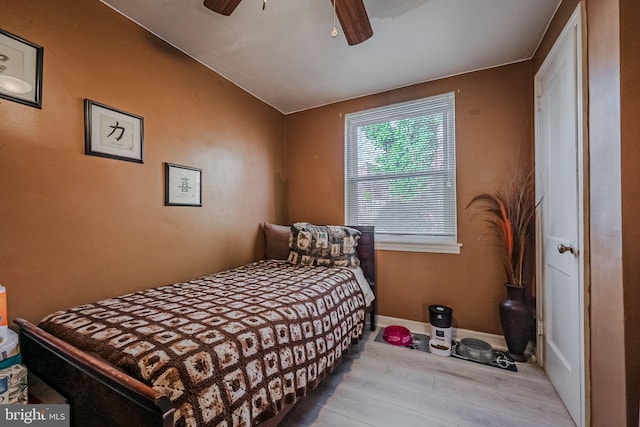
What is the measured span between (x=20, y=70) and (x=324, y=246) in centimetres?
220

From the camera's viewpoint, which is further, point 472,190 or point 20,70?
point 472,190

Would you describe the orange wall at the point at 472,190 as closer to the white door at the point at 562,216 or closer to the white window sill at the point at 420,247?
the white window sill at the point at 420,247

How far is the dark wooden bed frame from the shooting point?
0.68 m

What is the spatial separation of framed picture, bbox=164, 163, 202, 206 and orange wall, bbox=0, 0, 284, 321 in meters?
0.05

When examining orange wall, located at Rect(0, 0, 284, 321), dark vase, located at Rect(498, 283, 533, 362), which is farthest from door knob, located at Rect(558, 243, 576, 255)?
orange wall, located at Rect(0, 0, 284, 321)

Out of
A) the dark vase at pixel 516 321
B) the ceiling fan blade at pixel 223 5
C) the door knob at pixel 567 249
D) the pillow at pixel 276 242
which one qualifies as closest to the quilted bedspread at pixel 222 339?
the pillow at pixel 276 242

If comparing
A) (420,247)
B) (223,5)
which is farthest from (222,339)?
(420,247)

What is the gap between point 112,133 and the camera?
1.63 metres

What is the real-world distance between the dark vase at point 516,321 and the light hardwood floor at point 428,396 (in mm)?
116

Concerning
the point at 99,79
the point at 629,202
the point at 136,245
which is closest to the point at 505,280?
the point at 629,202

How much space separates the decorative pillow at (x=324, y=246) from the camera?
2432 millimetres

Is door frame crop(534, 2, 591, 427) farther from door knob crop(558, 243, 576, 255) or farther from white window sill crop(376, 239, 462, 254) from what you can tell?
white window sill crop(376, 239, 462, 254)

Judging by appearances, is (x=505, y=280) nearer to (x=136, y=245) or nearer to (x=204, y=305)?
(x=204, y=305)

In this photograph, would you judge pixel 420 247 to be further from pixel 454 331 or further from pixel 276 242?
pixel 276 242
